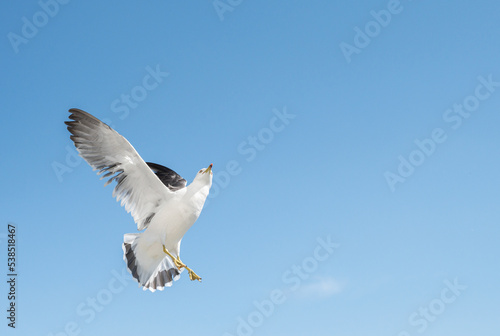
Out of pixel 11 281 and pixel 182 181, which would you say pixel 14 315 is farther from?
pixel 182 181

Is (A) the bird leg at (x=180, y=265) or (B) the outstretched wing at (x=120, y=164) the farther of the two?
(B) the outstretched wing at (x=120, y=164)

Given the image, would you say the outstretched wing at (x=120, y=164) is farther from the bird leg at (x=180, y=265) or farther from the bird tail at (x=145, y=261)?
the bird leg at (x=180, y=265)

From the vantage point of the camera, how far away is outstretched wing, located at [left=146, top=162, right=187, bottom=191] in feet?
34.8

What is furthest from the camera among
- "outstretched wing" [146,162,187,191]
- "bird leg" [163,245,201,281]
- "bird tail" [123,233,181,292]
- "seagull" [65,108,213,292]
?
"outstretched wing" [146,162,187,191]

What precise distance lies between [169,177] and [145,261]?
2.03 meters

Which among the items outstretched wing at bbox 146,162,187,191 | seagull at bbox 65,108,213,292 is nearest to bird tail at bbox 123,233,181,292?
seagull at bbox 65,108,213,292

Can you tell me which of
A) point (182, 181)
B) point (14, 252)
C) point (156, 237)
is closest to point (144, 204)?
point (156, 237)

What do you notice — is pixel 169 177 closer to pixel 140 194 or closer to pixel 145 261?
pixel 140 194

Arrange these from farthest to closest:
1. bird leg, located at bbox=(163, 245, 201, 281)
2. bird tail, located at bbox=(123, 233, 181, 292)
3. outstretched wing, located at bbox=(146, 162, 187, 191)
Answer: outstretched wing, located at bbox=(146, 162, 187, 191), bird tail, located at bbox=(123, 233, 181, 292), bird leg, located at bbox=(163, 245, 201, 281)

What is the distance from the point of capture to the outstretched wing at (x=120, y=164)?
9.22 metres

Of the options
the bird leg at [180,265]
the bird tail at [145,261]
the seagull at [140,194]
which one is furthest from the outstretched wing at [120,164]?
the bird leg at [180,265]

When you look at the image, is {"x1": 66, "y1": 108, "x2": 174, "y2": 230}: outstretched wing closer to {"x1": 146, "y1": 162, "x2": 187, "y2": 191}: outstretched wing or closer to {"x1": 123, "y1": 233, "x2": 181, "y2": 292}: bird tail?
{"x1": 123, "y1": 233, "x2": 181, "y2": 292}: bird tail

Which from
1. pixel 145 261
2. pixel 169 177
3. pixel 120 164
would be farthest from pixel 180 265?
pixel 169 177

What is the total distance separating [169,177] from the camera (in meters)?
10.8
